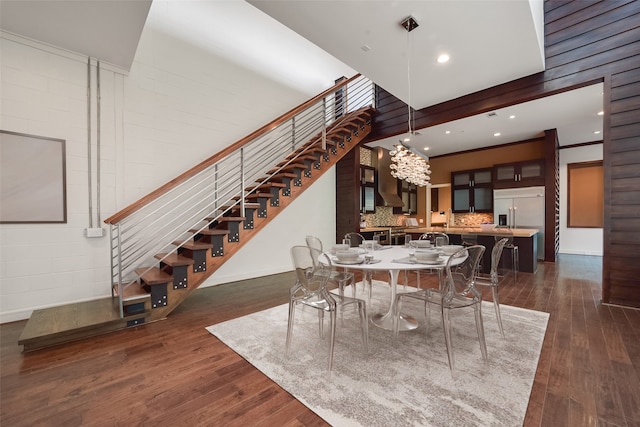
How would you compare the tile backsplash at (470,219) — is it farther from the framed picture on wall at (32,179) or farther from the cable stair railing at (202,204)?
the framed picture on wall at (32,179)

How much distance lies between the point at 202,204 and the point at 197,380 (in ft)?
9.55

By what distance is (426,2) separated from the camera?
2.53 meters

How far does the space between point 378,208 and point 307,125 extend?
10.2ft

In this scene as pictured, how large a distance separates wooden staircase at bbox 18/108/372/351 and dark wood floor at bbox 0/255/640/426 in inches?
5.1

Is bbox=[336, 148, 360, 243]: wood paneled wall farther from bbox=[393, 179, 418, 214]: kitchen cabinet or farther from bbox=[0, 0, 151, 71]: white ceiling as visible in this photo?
bbox=[0, 0, 151, 71]: white ceiling

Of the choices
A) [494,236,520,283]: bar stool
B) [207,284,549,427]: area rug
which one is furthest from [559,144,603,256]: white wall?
[207,284,549,427]: area rug

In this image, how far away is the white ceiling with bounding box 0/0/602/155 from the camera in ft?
8.38

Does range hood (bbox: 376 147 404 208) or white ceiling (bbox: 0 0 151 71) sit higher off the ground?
white ceiling (bbox: 0 0 151 71)

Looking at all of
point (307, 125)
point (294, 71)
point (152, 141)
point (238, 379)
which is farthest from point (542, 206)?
point (152, 141)

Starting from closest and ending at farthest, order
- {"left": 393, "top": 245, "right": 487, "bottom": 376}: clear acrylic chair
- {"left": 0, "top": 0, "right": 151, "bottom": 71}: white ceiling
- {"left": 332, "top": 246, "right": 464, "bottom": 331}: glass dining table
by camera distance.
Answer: {"left": 393, "top": 245, "right": 487, "bottom": 376}: clear acrylic chair → {"left": 332, "top": 246, "right": 464, "bottom": 331}: glass dining table → {"left": 0, "top": 0, "right": 151, "bottom": 71}: white ceiling

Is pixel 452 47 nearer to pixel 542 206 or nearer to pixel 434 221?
pixel 542 206

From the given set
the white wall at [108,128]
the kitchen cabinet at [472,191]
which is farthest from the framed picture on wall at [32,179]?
the kitchen cabinet at [472,191]

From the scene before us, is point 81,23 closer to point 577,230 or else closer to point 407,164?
point 407,164

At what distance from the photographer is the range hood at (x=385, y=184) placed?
689 cm
